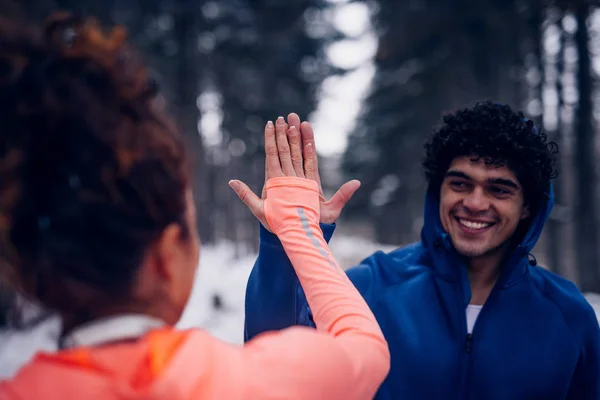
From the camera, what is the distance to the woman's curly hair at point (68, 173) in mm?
979

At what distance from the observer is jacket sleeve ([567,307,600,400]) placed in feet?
7.27

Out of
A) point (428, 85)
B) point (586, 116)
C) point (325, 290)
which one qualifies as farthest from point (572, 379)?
point (428, 85)

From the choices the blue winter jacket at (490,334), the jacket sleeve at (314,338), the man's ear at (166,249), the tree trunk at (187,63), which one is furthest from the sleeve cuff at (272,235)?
the tree trunk at (187,63)

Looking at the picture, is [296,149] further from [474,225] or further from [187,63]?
[187,63]

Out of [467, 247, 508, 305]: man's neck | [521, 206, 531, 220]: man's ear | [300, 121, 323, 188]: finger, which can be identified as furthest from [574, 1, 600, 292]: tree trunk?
[300, 121, 323, 188]: finger

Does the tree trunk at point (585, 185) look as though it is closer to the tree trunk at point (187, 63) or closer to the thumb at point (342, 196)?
the tree trunk at point (187, 63)

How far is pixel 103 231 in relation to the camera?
1001mm

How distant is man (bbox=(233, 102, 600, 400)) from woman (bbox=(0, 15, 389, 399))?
75 centimetres

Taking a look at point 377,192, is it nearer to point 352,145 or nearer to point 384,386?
point 352,145

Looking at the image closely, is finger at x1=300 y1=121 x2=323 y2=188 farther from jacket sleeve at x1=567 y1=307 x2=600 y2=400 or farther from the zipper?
jacket sleeve at x1=567 y1=307 x2=600 y2=400

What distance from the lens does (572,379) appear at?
2.27 m

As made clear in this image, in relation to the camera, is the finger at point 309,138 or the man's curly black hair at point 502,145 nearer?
the finger at point 309,138

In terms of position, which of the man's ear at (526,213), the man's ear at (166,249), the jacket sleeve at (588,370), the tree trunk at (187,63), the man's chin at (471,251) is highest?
the tree trunk at (187,63)

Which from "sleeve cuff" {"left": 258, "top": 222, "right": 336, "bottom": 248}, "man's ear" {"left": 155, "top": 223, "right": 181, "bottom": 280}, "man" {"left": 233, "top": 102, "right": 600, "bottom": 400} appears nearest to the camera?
"man's ear" {"left": 155, "top": 223, "right": 181, "bottom": 280}
